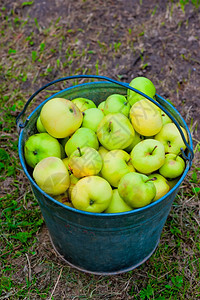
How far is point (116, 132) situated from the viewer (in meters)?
1.78

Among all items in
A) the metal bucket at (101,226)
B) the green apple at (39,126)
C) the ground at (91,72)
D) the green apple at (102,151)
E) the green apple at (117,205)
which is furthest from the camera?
the ground at (91,72)

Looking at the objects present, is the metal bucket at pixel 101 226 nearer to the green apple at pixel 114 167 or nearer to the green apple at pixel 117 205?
the green apple at pixel 117 205

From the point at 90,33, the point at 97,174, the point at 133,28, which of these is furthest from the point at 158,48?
the point at 97,174

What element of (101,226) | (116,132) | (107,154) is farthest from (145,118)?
(101,226)

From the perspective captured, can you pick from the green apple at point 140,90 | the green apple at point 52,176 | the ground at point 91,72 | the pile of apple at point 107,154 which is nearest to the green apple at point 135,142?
the pile of apple at point 107,154

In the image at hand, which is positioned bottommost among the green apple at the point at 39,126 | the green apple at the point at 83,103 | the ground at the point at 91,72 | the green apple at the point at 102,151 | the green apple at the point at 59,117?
the ground at the point at 91,72

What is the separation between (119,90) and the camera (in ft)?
7.29

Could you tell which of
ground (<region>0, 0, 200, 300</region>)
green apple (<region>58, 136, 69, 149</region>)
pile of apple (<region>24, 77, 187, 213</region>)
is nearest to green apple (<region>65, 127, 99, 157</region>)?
pile of apple (<region>24, 77, 187, 213</region>)

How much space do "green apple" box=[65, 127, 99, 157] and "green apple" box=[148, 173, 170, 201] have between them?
40cm

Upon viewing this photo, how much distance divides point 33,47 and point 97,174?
2492 millimetres

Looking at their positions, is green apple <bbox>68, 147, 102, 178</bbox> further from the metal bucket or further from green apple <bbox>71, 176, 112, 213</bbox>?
the metal bucket

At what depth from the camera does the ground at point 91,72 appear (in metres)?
2.11

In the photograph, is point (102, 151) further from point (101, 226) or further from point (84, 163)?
point (101, 226)

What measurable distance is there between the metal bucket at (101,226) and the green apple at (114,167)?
0.27 meters
